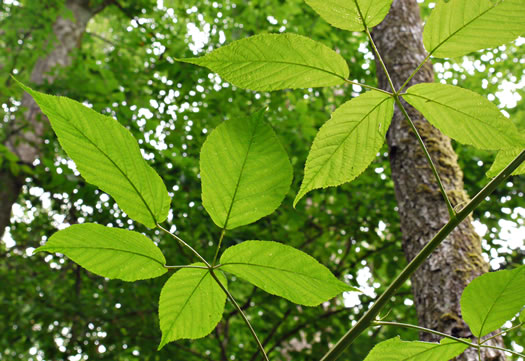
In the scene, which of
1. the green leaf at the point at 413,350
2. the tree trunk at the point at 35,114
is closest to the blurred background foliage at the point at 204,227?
the tree trunk at the point at 35,114

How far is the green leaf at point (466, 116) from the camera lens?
1.17ft

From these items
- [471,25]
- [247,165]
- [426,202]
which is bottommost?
[247,165]

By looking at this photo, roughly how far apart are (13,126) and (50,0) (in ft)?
4.51

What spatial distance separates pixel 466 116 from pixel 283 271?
21cm

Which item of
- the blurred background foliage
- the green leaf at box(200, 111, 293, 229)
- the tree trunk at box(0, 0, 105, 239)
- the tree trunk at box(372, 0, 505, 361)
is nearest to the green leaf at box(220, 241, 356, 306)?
the green leaf at box(200, 111, 293, 229)

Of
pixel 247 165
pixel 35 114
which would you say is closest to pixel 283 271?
pixel 247 165

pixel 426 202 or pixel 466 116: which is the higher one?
pixel 426 202

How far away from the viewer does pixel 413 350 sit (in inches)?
15.3

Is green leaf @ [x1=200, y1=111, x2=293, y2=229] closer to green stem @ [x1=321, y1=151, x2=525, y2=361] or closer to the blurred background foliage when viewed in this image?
green stem @ [x1=321, y1=151, x2=525, y2=361]

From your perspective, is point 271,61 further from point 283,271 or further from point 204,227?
point 204,227

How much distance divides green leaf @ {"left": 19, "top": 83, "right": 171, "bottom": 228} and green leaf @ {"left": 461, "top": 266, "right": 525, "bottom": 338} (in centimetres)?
31

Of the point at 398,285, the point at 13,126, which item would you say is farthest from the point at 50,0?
the point at 398,285

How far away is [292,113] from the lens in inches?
121

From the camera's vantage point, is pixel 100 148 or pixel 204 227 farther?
pixel 204 227
